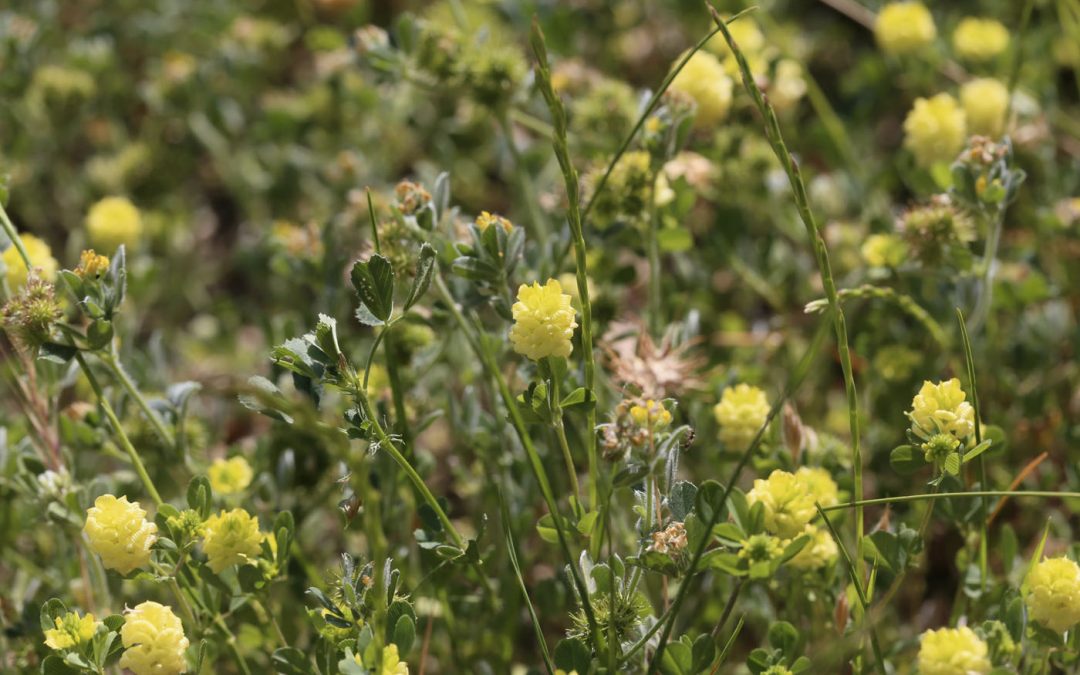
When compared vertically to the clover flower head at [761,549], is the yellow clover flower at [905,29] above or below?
above

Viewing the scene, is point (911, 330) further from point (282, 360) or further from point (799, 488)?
point (282, 360)

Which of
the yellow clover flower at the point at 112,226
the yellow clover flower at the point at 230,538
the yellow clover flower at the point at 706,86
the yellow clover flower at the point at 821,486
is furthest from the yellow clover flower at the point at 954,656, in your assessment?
the yellow clover flower at the point at 112,226

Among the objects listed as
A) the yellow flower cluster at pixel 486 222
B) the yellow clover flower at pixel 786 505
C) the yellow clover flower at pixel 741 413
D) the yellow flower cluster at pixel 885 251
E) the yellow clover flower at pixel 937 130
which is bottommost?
the yellow clover flower at pixel 741 413

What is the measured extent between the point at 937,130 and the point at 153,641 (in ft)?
5.33

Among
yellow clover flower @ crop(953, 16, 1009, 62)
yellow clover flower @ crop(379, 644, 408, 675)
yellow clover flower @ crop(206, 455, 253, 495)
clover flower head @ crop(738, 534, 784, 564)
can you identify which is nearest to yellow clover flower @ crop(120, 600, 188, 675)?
yellow clover flower @ crop(379, 644, 408, 675)

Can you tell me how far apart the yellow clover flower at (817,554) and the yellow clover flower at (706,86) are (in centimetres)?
82

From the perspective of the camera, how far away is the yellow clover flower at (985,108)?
2217 millimetres

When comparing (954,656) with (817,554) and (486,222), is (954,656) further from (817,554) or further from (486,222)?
(486,222)

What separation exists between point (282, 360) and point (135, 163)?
5.59 feet

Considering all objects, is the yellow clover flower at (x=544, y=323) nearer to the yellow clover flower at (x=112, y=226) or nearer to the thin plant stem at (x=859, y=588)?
the thin plant stem at (x=859, y=588)

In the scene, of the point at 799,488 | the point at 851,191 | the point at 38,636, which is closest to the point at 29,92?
the point at 38,636

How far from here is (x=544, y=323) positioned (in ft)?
4.35

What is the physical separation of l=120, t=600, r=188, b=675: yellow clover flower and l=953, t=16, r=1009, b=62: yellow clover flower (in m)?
2.09

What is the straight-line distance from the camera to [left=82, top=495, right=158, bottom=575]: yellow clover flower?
1358 millimetres
